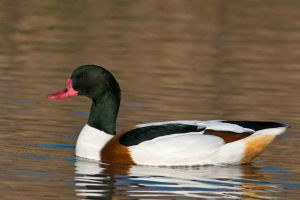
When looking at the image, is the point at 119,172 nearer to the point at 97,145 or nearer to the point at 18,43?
the point at 97,145

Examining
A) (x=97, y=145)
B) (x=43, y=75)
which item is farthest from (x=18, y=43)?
(x=97, y=145)

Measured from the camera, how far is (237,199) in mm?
12070

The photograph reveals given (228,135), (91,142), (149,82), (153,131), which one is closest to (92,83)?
(91,142)

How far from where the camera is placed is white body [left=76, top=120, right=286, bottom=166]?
44.7 ft

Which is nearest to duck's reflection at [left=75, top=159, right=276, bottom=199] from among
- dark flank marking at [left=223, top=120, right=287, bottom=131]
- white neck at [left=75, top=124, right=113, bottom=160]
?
white neck at [left=75, top=124, right=113, bottom=160]

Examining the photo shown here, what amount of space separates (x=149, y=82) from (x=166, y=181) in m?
5.44

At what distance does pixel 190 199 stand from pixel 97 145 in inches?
91.6

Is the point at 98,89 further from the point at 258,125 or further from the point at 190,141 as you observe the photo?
the point at 258,125

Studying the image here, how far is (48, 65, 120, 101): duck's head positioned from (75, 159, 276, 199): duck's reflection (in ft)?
2.95

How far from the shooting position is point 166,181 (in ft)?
42.1

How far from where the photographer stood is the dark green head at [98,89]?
14.3 m

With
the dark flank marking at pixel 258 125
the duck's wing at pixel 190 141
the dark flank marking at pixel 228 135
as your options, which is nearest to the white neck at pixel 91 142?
the duck's wing at pixel 190 141

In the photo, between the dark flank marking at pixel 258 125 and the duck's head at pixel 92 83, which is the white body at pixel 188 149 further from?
the duck's head at pixel 92 83

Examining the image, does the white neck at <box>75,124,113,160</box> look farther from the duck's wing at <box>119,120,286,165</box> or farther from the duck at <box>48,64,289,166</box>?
the duck's wing at <box>119,120,286,165</box>
